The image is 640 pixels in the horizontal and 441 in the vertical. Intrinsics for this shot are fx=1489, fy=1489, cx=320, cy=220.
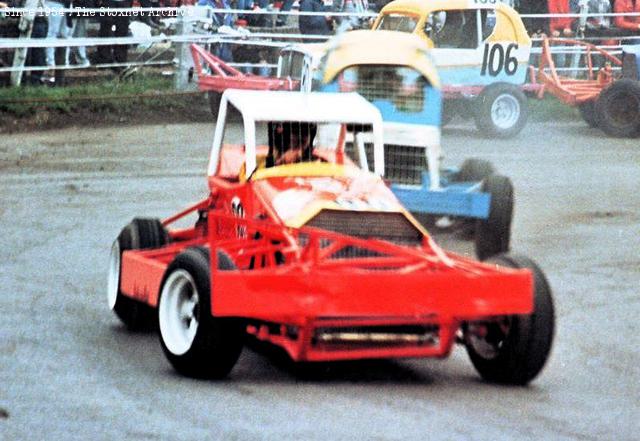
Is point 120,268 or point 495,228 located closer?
point 120,268

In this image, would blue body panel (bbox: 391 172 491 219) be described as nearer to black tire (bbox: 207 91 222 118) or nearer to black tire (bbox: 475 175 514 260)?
black tire (bbox: 475 175 514 260)

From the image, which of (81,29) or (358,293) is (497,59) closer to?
(81,29)

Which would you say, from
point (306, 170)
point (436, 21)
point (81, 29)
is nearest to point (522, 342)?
point (306, 170)

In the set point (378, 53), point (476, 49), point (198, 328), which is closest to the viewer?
point (198, 328)

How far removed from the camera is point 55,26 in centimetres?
2016

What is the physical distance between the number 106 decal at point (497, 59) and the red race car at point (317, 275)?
10881 millimetres

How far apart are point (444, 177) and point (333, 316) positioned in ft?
18.1

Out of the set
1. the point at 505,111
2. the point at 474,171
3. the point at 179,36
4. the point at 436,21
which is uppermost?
the point at 436,21

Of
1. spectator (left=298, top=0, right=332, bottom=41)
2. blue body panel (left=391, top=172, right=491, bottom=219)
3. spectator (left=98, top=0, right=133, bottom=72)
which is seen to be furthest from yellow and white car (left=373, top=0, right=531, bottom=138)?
blue body panel (left=391, top=172, right=491, bottom=219)

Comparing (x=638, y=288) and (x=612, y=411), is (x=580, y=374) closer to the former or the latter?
(x=612, y=411)

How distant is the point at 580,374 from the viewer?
291 inches

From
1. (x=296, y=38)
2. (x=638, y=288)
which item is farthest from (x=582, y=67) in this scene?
(x=638, y=288)

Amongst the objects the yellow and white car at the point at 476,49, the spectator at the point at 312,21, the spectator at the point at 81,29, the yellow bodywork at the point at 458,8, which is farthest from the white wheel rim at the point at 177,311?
the spectator at the point at 312,21

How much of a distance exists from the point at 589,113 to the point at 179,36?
5826mm
